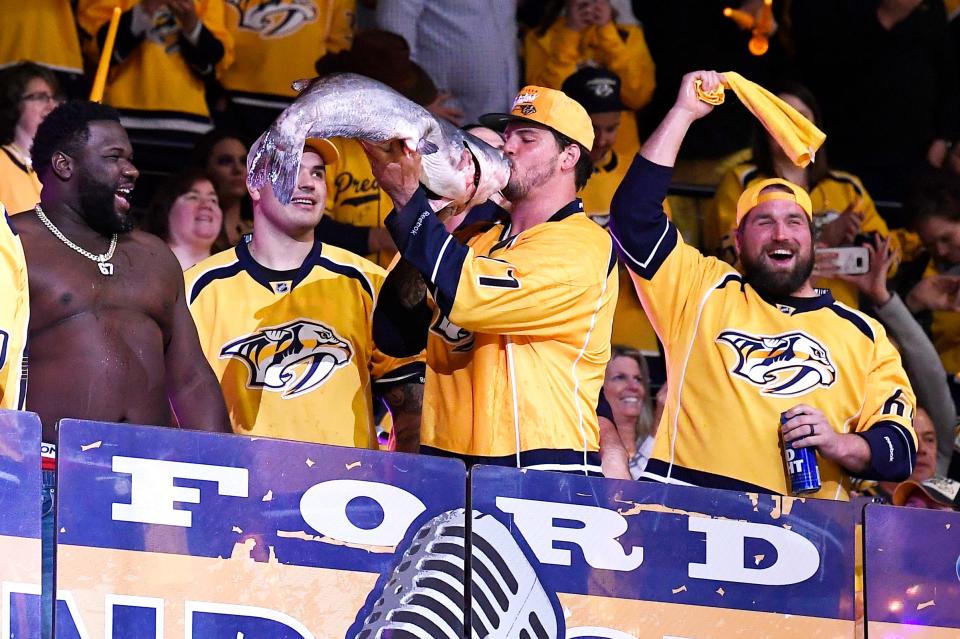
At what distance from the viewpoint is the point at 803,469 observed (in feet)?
16.5

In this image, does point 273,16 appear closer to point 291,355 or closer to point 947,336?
point 291,355

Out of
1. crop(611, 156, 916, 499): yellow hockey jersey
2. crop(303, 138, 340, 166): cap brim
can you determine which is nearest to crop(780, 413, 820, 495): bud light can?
crop(611, 156, 916, 499): yellow hockey jersey

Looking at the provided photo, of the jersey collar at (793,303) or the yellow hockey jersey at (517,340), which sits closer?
the yellow hockey jersey at (517,340)

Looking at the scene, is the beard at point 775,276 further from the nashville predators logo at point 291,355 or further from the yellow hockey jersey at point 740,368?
the nashville predators logo at point 291,355

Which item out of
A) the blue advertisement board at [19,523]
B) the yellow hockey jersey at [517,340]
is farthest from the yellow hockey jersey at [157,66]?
the blue advertisement board at [19,523]

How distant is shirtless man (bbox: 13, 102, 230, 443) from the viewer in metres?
4.57

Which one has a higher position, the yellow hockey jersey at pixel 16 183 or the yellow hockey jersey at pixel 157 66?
the yellow hockey jersey at pixel 157 66

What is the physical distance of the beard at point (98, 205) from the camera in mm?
4746

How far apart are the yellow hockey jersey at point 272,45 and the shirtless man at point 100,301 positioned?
2.59 meters

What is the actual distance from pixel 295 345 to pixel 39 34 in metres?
2.31

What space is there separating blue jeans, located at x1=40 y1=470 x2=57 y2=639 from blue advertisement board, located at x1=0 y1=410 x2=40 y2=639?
30mm

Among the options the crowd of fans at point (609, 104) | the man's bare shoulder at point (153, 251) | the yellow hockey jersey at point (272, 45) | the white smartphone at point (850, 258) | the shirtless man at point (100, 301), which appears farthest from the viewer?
the yellow hockey jersey at point (272, 45)

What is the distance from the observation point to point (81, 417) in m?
4.56

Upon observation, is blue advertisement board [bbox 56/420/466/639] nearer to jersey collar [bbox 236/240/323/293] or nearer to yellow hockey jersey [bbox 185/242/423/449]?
yellow hockey jersey [bbox 185/242/423/449]
